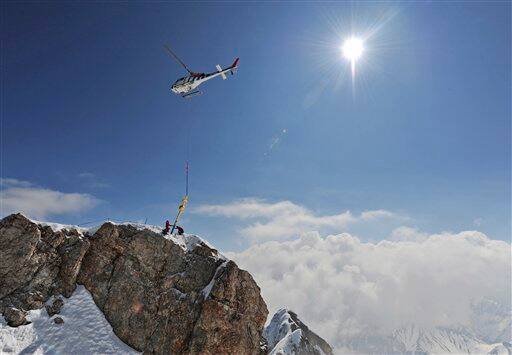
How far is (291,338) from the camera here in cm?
11550

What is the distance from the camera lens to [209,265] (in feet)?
170

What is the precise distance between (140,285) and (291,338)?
81.8 meters

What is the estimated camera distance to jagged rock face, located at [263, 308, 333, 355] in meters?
109

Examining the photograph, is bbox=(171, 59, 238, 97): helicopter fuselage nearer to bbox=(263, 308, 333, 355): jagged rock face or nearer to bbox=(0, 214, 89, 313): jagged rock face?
bbox=(0, 214, 89, 313): jagged rock face

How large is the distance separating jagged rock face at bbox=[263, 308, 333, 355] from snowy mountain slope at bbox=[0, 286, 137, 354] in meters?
53.2

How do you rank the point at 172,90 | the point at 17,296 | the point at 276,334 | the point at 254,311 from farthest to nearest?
1. the point at 276,334
2. the point at 172,90
3. the point at 254,311
4. the point at 17,296

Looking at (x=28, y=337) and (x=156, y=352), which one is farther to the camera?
(x=156, y=352)

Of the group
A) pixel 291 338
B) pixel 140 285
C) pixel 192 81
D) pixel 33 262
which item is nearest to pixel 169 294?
pixel 140 285

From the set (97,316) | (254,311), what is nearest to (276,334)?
(254,311)

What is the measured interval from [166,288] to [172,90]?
28592mm

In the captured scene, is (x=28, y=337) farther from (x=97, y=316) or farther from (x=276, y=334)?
(x=276, y=334)

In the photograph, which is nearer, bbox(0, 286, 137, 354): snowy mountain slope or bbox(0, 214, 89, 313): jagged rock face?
bbox(0, 286, 137, 354): snowy mountain slope

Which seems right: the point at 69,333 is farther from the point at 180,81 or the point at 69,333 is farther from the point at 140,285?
the point at 180,81

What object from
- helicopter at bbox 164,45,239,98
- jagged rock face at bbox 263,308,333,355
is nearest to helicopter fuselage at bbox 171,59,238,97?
helicopter at bbox 164,45,239,98
